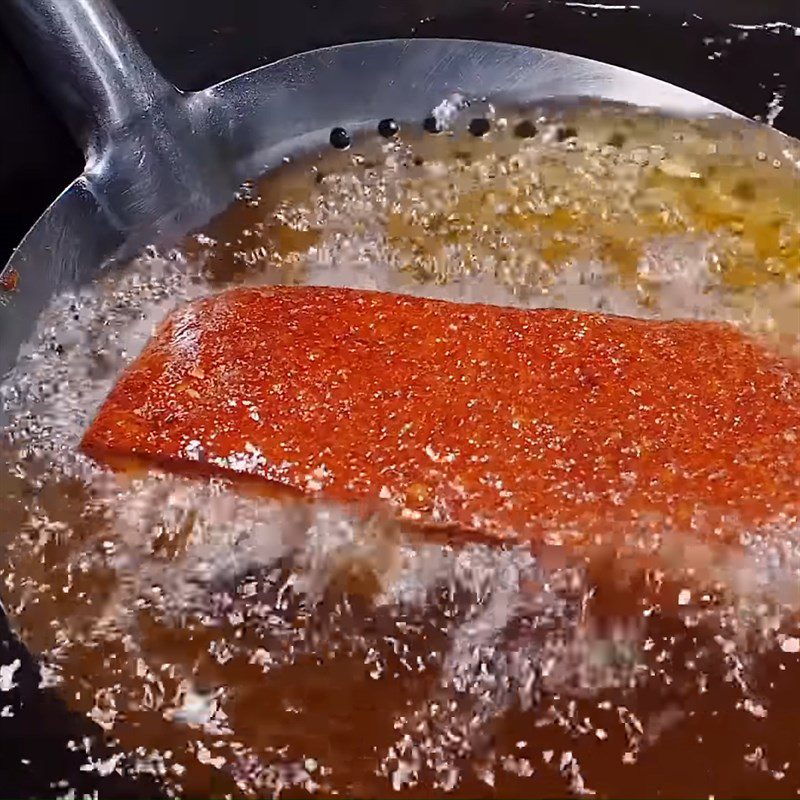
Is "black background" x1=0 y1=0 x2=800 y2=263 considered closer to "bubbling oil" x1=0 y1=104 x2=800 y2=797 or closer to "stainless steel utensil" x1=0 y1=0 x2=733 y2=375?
"stainless steel utensil" x1=0 y1=0 x2=733 y2=375

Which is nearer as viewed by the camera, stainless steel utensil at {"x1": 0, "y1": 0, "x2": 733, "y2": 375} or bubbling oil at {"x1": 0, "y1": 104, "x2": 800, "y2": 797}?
bubbling oil at {"x1": 0, "y1": 104, "x2": 800, "y2": 797}

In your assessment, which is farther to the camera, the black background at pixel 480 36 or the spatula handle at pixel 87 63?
the black background at pixel 480 36

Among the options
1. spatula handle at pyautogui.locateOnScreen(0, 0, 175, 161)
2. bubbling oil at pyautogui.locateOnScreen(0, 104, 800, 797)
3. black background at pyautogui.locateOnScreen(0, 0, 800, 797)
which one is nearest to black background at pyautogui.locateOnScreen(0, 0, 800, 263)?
black background at pyautogui.locateOnScreen(0, 0, 800, 797)

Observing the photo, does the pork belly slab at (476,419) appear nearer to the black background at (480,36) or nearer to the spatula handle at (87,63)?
the spatula handle at (87,63)

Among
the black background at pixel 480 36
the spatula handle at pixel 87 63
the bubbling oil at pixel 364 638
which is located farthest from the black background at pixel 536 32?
the bubbling oil at pixel 364 638

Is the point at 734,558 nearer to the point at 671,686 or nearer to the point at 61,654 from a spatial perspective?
the point at 671,686

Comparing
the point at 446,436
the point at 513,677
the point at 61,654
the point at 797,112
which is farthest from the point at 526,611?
the point at 797,112

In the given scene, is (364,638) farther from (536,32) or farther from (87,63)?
(536,32)

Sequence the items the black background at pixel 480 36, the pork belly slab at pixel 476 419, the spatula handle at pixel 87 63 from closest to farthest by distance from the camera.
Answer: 1. the pork belly slab at pixel 476 419
2. the spatula handle at pixel 87 63
3. the black background at pixel 480 36
